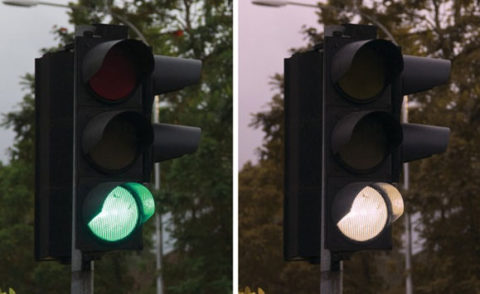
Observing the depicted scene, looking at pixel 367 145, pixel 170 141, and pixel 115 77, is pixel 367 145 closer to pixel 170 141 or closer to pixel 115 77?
pixel 170 141

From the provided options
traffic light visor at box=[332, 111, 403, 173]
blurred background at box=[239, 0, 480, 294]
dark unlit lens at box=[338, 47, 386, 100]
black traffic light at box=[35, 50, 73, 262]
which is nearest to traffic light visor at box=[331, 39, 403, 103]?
dark unlit lens at box=[338, 47, 386, 100]

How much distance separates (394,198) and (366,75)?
1.97 feet

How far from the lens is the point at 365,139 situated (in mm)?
5672

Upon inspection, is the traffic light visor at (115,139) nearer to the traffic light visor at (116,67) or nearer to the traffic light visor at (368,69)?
the traffic light visor at (116,67)

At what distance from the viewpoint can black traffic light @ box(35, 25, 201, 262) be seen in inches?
217

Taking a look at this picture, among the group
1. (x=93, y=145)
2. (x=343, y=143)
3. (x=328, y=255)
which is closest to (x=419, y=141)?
(x=343, y=143)

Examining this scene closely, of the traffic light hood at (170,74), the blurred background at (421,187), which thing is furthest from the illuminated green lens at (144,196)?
the blurred background at (421,187)

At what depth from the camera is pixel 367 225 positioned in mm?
5488

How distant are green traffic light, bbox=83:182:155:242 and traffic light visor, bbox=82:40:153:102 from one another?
1.46 ft

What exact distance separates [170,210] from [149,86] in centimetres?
3819

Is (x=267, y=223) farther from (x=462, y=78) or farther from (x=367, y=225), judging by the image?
(x=367, y=225)

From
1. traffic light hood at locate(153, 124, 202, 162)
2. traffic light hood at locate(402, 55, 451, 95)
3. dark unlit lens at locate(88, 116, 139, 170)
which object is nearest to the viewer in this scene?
dark unlit lens at locate(88, 116, 139, 170)

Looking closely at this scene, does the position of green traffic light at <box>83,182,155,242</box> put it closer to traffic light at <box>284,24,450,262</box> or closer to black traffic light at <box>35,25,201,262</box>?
black traffic light at <box>35,25,201,262</box>

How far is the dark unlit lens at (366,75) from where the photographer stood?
5641mm
